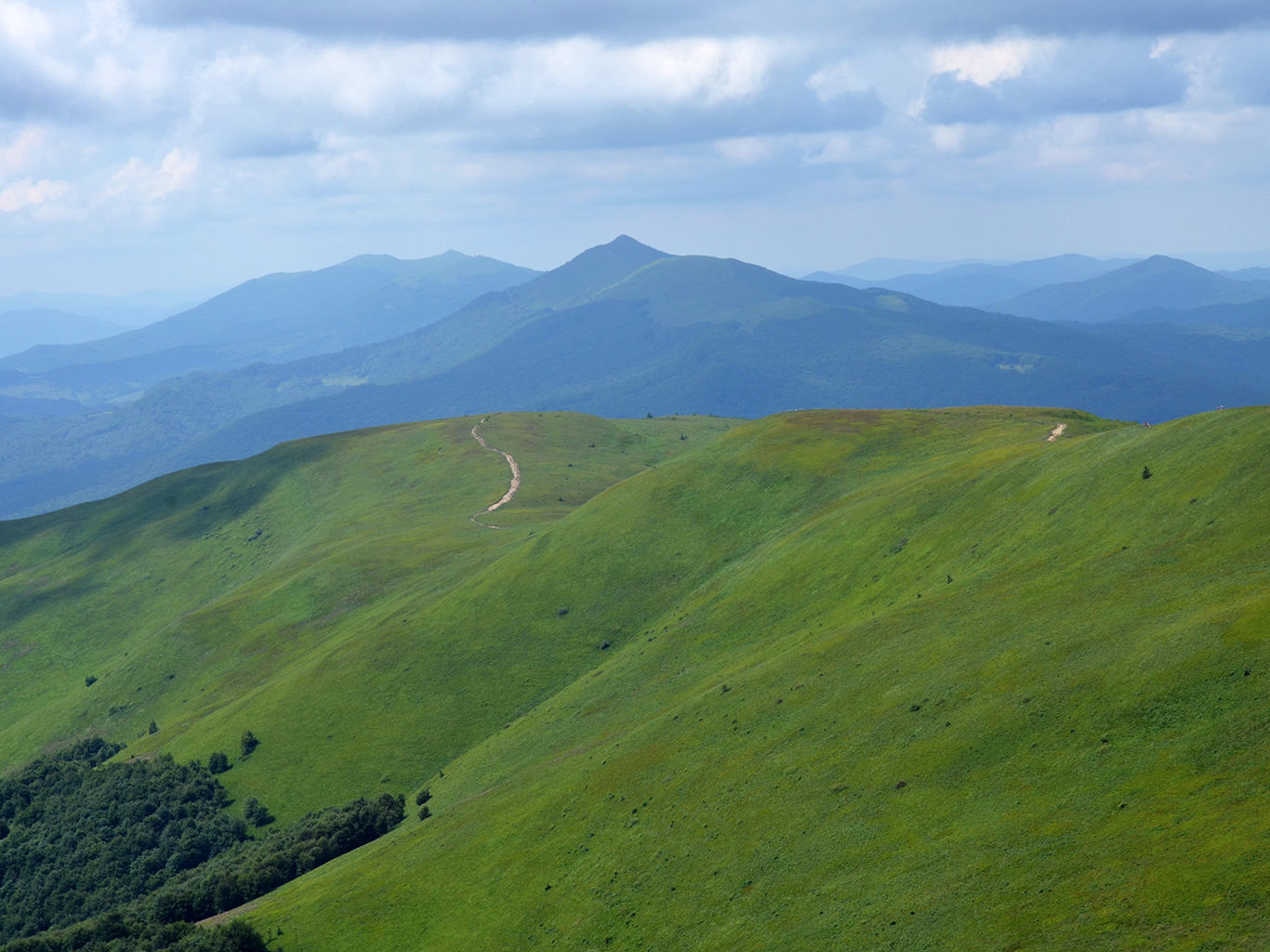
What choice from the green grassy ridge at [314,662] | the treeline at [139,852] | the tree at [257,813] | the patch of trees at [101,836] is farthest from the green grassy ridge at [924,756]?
the patch of trees at [101,836]

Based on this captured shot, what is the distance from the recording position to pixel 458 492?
194 m

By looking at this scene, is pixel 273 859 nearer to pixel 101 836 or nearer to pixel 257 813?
pixel 257 813

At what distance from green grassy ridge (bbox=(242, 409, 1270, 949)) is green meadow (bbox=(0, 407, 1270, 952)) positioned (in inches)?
7.7

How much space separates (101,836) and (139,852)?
7201 millimetres

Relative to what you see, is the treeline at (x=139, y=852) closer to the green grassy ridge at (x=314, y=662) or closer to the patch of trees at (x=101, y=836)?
the patch of trees at (x=101, y=836)

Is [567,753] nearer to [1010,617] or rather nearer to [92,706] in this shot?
[1010,617]

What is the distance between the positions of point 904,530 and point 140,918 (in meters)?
68.8

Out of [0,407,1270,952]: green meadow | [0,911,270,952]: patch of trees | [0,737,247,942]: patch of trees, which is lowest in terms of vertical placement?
[0,737,247,942]: patch of trees

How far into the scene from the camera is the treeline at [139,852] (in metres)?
63.5

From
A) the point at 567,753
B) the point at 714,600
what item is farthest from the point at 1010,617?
the point at 714,600

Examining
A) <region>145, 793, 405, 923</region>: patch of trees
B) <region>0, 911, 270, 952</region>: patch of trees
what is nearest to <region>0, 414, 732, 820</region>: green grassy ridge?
<region>145, 793, 405, 923</region>: patch of trees

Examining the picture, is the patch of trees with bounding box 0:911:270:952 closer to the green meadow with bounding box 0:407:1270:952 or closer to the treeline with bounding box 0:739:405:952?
the treeline with bounding box 0:739:405:952

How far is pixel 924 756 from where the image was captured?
152ft

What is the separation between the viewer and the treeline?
63469 millimetres
